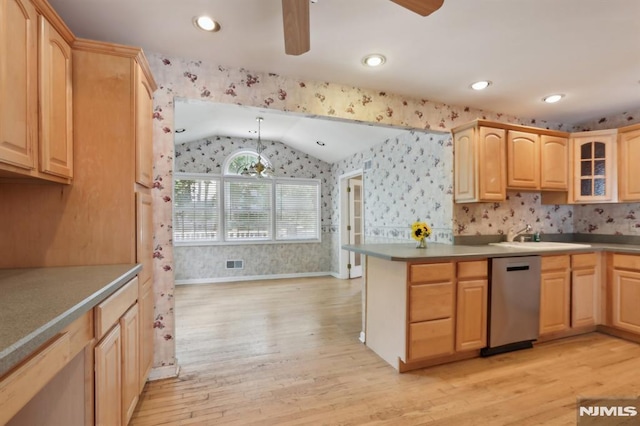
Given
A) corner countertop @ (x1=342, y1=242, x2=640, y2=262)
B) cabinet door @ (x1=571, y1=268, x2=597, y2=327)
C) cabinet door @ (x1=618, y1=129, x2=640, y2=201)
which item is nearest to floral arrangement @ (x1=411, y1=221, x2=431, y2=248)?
corner countertop @ (x1=342, y1=242, x2=640, y2=262)

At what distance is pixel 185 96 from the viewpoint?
2.30 metres

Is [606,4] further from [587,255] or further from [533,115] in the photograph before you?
[587,255]

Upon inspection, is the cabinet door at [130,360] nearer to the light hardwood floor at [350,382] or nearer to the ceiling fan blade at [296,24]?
the light hardwood floor at [350,382]

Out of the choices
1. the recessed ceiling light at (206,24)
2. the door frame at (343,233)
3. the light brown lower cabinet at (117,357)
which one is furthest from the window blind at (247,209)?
the light brown lower cabinet at (117,357)

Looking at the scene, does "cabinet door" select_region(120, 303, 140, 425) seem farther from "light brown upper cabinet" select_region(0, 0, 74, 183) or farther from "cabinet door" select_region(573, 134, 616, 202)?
"cabinet door" select_region(573, 134, 616, 202)

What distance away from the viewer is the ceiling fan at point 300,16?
Answer: 1.30 meters

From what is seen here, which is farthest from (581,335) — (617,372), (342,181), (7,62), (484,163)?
(7,62)

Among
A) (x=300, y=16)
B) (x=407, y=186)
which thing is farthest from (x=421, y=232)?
(x=300, y=16)

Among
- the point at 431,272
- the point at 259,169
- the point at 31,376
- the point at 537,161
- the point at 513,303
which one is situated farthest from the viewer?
the point at 259,169

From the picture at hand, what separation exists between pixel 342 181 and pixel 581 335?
4.16 meters

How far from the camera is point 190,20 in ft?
6.05

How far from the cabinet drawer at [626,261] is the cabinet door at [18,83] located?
4648 mm

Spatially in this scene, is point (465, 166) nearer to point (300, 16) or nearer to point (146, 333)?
point (300, 16)

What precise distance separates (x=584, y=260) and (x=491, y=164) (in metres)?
1.36
